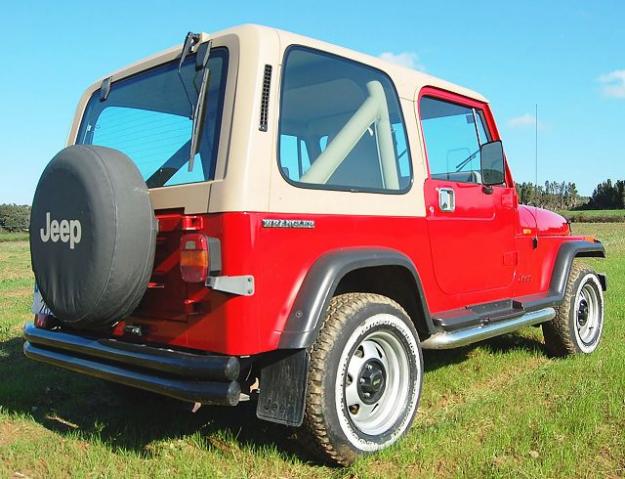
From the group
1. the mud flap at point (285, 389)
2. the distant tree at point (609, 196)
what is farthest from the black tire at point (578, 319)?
the distant tree at point (609, 196)

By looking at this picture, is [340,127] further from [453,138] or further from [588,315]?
[588,315]

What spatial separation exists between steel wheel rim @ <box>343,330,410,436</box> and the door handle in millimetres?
997

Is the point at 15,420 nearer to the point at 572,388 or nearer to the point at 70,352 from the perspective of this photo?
the point at 70,352

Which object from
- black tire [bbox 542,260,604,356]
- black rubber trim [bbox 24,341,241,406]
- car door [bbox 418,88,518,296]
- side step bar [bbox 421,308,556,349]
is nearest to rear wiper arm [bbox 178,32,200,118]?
black rubber trim [bbox 24,341,241,406]

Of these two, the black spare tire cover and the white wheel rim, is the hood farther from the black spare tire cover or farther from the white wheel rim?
the black spare tire cover

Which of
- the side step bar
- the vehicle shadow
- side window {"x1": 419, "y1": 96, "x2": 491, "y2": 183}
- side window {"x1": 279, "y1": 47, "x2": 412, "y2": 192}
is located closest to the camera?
side window {"x1": 279, "y1": 47, "x2": 412, "y2": 192}

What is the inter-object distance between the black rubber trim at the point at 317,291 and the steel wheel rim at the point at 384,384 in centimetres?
36

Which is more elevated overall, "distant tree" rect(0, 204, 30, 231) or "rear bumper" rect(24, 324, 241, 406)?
"distant tree" rect(0, 204, 30, 231)

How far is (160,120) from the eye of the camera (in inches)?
129

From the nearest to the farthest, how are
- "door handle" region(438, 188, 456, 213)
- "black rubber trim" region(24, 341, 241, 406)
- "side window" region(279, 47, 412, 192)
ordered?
"black rubber trim" region(24, 341, 241, 406), "side window" region(279, 47, 412, 192), "door handle" region(438, 188, 456, 213)

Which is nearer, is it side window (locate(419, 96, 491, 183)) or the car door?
the car door

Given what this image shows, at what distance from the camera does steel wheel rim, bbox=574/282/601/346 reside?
5.17 m

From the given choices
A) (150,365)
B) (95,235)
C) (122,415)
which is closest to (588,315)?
(122,415)

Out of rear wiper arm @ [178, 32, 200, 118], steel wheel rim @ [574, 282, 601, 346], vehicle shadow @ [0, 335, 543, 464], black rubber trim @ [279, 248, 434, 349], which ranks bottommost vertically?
vehicle shadow @ [0, 335, 543, 464]
